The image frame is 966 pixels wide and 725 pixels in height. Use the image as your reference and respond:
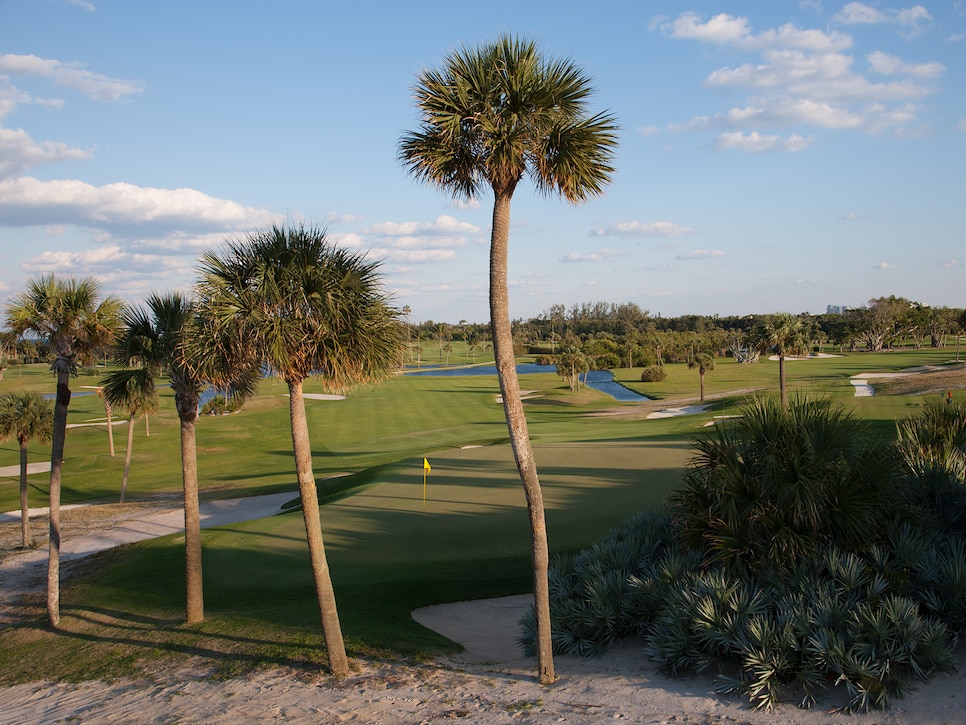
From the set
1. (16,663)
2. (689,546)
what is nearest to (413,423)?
(16,663)

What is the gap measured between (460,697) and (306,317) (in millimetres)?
5700

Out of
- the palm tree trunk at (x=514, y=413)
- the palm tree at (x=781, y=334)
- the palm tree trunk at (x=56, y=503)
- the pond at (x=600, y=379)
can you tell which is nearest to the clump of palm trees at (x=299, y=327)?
the palm tree trunk at (x=514, y=413)

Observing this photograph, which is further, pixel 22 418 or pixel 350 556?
pixel 22 418

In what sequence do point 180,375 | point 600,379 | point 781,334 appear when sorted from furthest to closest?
point 600,379 → point 781,334 → point 180,375

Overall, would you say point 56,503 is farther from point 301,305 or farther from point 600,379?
point 600,379

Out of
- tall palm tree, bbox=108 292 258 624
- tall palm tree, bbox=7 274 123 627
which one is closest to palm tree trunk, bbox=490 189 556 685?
tall palm tree, bbox=108 292 258 624

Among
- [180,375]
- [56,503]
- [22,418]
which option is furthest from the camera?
[22,418]

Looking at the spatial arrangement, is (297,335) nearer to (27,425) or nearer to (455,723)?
(455,723)

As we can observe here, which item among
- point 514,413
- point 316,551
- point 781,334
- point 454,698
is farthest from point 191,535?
point 781,334

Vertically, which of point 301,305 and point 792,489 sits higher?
point 301,305

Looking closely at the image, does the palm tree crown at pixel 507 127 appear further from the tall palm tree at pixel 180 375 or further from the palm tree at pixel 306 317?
the tall palm tree at pixel 180 375

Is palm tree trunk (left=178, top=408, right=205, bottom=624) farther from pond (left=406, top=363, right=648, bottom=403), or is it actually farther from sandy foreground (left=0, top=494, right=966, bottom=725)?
pond (left=406, top=363, right=648, bottom=403)

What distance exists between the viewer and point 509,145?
920cm

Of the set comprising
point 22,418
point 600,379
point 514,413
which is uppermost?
point 514,413
